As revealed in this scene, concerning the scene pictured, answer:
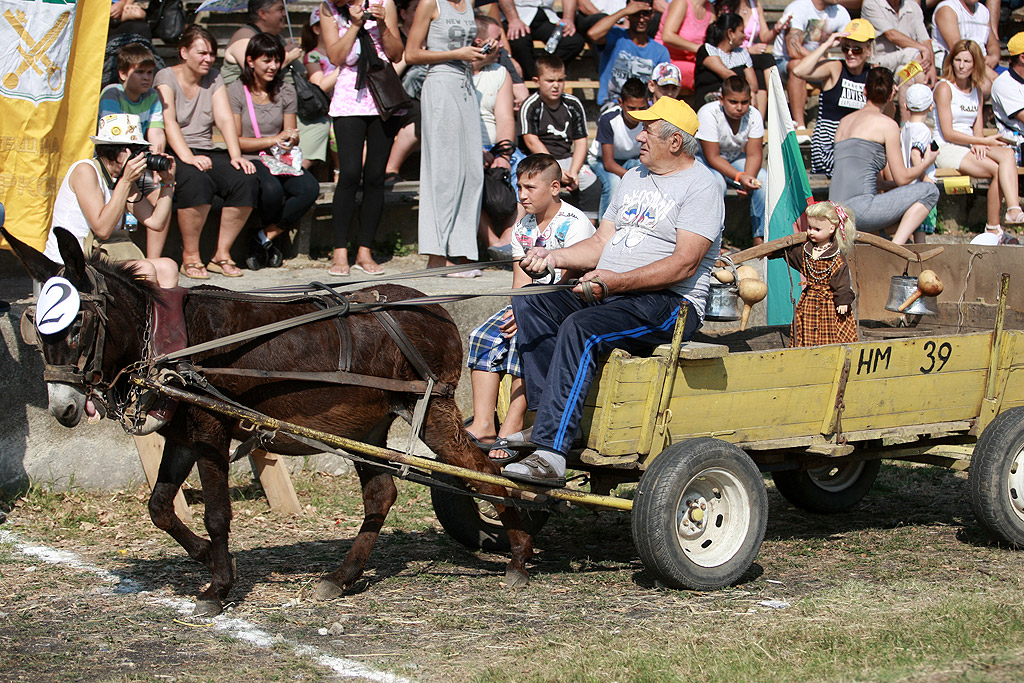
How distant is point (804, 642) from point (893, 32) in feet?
32.7

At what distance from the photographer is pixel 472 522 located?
20.9ft

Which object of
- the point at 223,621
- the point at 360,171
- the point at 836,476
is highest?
the point at 360,171

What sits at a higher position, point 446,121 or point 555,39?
point 555,39

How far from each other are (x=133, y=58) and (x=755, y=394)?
5.43 meters

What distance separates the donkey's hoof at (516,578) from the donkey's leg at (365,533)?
0.71 meters

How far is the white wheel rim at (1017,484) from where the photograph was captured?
605 cm

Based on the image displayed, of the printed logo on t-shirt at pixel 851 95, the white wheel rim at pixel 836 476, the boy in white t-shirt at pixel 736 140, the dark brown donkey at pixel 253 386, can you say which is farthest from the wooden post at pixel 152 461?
the printed logo on t-shirt at pixel 851 95

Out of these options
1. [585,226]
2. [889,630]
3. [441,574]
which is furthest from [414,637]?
[585,226]

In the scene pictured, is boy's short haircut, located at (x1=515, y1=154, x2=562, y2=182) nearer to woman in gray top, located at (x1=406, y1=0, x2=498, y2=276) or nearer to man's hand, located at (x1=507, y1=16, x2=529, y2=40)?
woman in gray top, located at (x1=406, y1=0, x2=498, y2=276)

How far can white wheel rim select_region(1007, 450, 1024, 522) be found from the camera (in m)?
6.05

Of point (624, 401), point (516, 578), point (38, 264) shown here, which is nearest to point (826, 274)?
point (624, 401)

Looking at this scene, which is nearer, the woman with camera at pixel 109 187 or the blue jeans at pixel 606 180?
the woman with camera at pixel 109 187

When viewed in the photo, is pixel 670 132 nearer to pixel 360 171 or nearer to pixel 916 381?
pixel 916 381

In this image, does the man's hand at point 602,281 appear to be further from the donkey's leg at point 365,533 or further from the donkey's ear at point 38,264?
the donkey's ear at point 38,264
